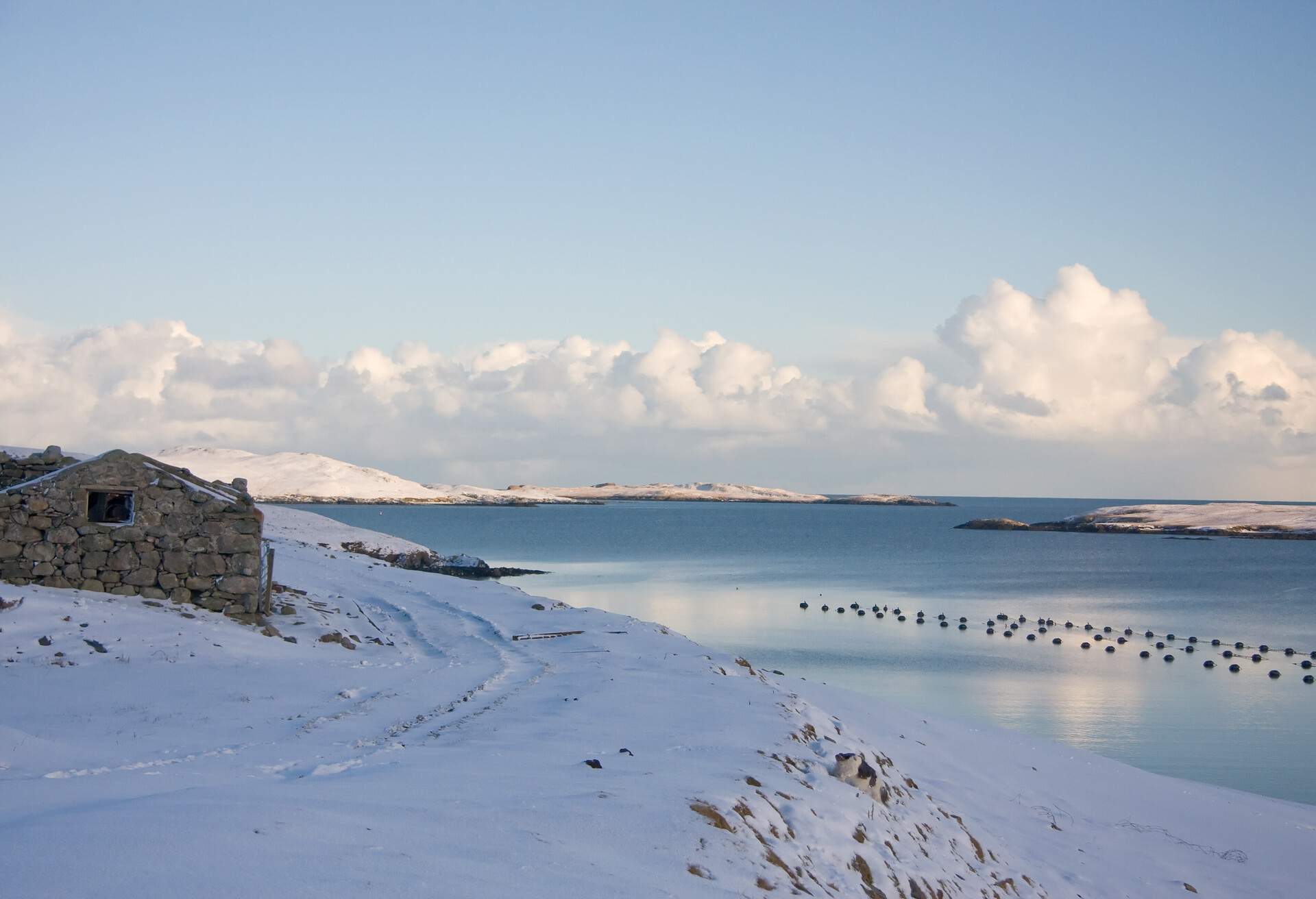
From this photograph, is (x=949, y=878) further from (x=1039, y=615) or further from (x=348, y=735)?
(x=1039, y=615)

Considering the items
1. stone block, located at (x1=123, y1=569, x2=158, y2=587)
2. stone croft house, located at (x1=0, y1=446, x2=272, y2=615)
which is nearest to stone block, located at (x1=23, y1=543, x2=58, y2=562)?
stone croft house, located at (x1=0, y1=446, x2=272, y2=615)

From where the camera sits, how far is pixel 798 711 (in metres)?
14.3

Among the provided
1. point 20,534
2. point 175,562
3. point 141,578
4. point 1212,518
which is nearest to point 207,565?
point 175,562

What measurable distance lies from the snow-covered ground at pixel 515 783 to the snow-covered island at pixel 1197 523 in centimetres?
12452

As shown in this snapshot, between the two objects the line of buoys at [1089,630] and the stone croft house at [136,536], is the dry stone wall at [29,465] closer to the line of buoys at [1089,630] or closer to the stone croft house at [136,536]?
the stone croft house at [136,536]

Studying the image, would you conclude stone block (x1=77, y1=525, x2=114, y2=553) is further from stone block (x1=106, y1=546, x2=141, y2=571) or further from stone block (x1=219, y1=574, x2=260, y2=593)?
stone block (x1=219, y1=574, x2=260, y2=593)

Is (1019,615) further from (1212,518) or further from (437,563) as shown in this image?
(1212,518)

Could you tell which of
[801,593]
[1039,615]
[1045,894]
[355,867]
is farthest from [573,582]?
[355,867]

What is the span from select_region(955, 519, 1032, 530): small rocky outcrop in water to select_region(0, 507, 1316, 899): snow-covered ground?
13208 centimetres

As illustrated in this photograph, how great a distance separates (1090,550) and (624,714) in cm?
9728

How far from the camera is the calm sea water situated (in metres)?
23.7

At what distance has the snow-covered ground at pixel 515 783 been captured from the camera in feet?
19.9

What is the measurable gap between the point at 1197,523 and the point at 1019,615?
4076 inches

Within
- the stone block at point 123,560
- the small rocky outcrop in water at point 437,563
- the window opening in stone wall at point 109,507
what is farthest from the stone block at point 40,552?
the small rocky outcrop in water at point 437,563
